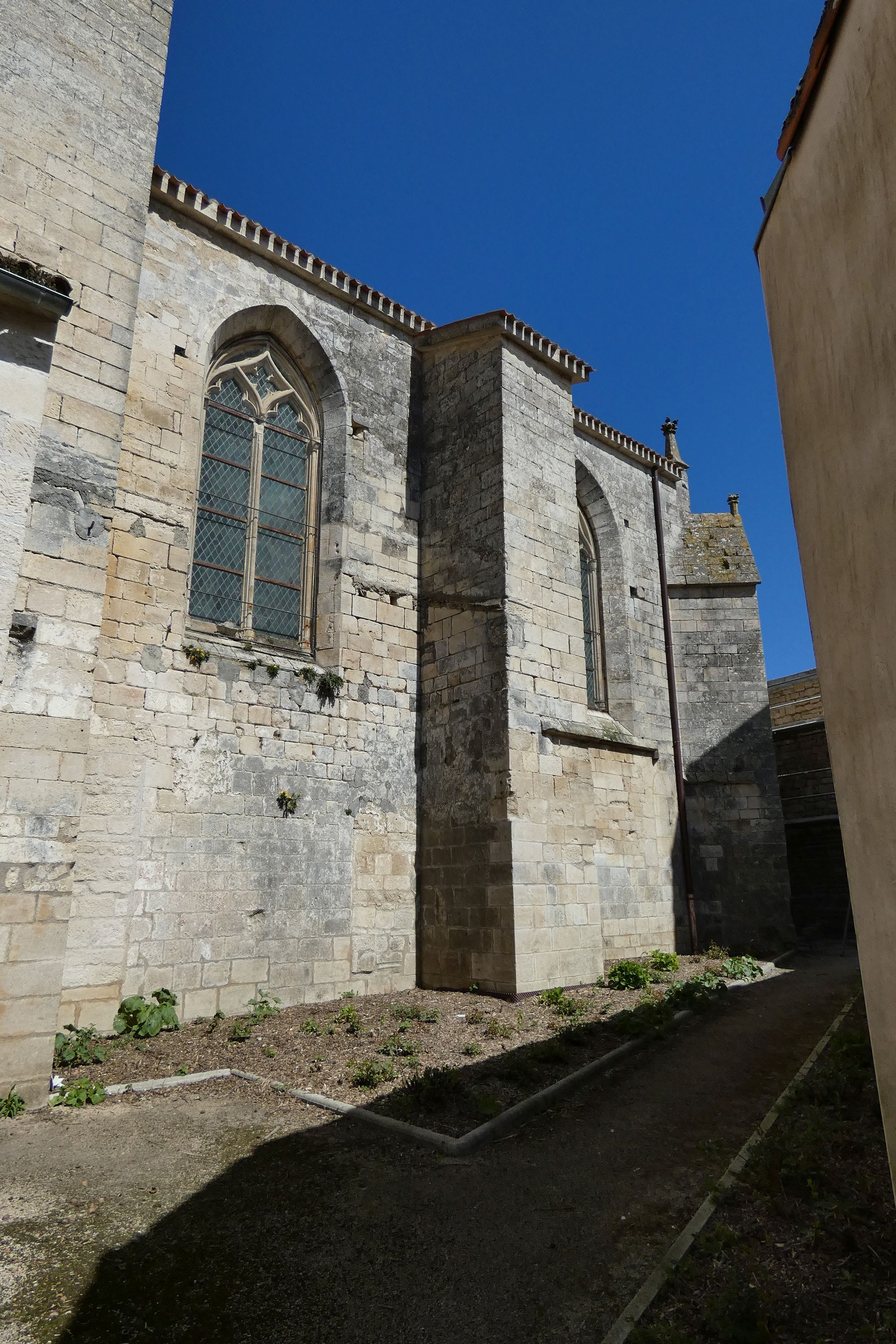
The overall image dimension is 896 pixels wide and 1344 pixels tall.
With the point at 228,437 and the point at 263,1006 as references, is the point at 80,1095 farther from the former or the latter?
the point at 228,437

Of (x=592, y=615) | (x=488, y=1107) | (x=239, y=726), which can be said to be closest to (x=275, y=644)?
(x=239, y=726)

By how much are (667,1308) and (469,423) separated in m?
8.65

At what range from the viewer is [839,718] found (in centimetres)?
269

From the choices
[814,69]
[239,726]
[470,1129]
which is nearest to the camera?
[814,69]

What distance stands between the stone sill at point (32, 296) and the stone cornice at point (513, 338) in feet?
18.4

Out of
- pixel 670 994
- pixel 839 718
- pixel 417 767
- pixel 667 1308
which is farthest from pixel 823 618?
pixel 417 767

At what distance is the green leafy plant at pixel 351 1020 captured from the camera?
254 inches

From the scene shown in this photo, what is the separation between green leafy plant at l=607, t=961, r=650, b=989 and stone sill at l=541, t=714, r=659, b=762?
249cm

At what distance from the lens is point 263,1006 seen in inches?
273

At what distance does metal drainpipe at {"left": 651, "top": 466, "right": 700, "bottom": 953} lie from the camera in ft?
36.7

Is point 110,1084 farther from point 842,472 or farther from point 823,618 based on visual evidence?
point 842,472

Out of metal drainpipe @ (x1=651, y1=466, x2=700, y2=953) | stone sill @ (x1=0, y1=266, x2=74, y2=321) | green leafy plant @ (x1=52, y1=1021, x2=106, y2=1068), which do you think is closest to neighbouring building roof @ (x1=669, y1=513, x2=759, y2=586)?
metal drainpipe @ (x1=651, y1=466, x2=700, y2=953)

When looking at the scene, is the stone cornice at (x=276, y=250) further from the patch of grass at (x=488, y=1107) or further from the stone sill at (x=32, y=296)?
the patch of grass at (x=488, y=1107)

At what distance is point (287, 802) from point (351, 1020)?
2091mm
